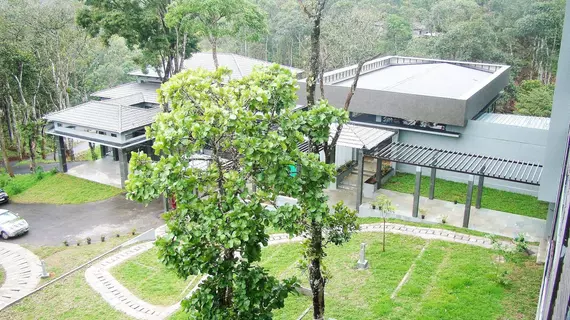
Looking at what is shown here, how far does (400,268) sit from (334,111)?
24.7ft

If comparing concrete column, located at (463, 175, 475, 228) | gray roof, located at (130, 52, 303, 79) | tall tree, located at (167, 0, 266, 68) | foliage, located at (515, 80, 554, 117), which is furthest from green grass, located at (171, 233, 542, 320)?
gray roof, located at (130, 52, 303, 79)

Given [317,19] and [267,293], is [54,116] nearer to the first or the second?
[317,19]

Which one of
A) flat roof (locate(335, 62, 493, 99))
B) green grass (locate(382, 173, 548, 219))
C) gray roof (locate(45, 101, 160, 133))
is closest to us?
green grass (locate(382, 173, 548, 219))

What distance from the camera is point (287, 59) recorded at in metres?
53.5

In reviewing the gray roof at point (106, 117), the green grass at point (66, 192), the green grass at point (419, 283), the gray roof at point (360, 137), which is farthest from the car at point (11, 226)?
the gray roof at point (360, 137)

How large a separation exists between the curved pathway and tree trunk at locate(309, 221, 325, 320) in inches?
189

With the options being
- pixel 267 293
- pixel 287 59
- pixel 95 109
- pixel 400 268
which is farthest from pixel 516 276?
pixel 287 59

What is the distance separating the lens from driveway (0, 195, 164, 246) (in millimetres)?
20562

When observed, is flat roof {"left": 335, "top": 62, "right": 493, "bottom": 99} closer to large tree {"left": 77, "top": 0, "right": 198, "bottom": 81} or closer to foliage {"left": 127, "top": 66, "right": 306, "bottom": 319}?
large tree {"left": 77, "top": 0, "right": 198, "bottom": 81}

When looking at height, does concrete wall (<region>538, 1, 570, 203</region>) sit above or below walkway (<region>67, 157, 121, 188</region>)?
above

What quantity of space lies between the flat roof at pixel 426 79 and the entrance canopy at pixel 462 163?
442 centimetres

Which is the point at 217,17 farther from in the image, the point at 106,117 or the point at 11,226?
the point at 11,226

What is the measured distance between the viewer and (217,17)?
966 inches

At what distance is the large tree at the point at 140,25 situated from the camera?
2639 centimetres
